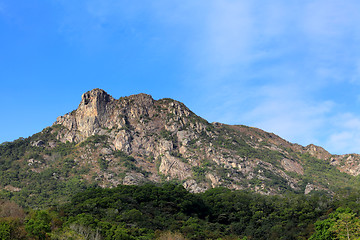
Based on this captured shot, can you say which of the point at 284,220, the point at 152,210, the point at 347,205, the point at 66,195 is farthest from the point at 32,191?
the point at 347,205

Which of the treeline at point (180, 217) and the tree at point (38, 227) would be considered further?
the treeline at point (180, 217)

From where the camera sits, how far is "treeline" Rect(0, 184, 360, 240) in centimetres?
8100

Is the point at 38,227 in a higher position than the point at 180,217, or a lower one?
lower

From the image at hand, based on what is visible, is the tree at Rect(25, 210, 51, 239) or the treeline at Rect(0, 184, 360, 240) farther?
the treeline at Rect(0, 184, 360, 240)

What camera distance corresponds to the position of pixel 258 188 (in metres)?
191

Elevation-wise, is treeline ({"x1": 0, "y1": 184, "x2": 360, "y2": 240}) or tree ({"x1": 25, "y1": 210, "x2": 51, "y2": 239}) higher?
treeline ({"x1": 0, "y1": 184, "x2": 360, "y2": 240})

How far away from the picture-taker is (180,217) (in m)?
113

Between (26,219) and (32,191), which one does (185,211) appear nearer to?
(26,219)

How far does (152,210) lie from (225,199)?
96.0 ft

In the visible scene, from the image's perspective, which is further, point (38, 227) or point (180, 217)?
point (180, 217)

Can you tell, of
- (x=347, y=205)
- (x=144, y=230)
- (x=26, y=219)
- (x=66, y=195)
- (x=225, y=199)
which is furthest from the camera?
(x=66, y=195)

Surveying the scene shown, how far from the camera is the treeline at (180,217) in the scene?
8100cm

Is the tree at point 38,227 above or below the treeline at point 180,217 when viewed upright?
below

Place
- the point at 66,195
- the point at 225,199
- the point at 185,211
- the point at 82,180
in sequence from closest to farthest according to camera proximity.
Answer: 1. the point at 185,211
2. the point at 225,199
3. the point at 66,195
4. the point at 82,180
